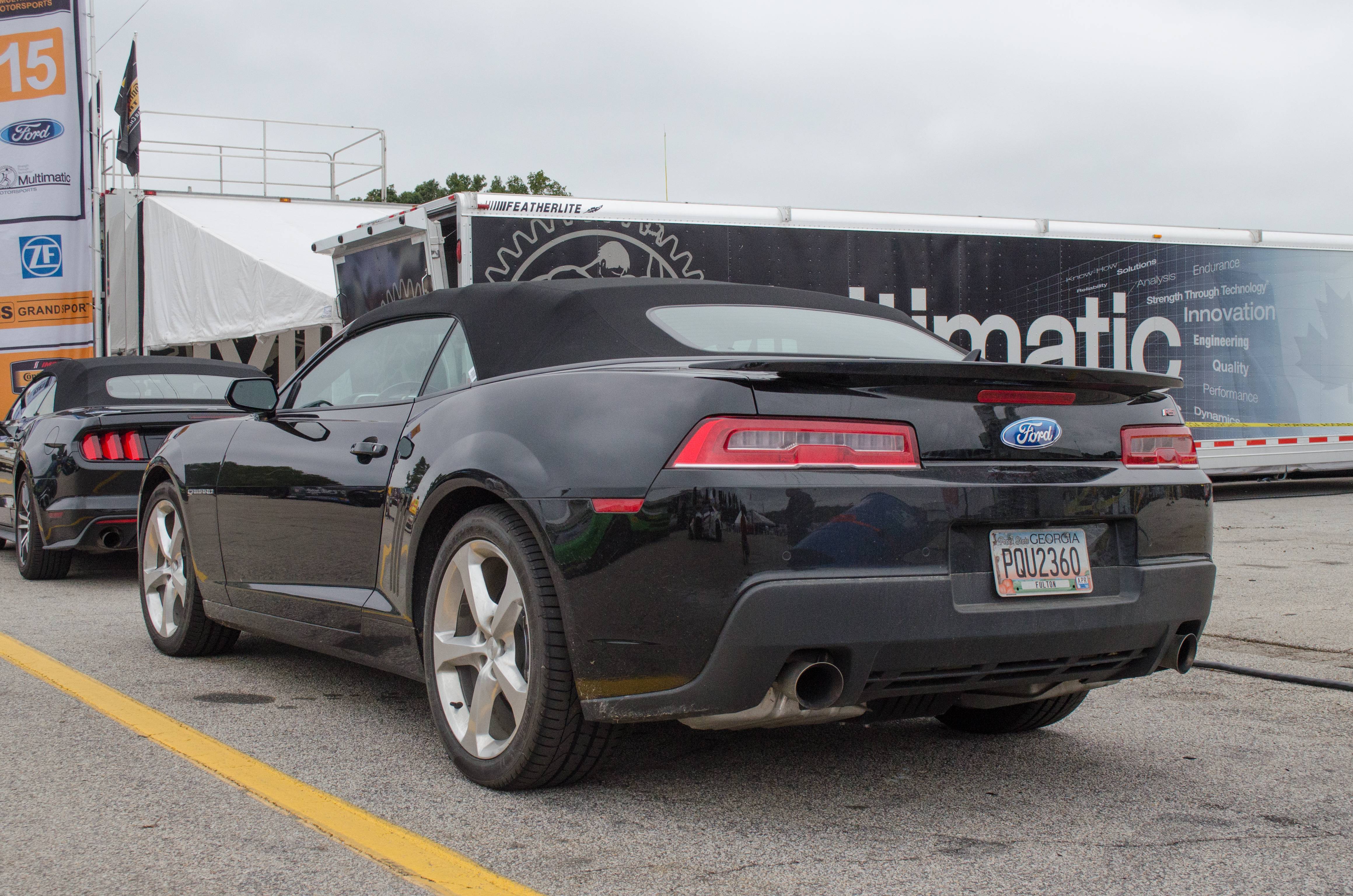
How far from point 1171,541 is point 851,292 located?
29.3 feet

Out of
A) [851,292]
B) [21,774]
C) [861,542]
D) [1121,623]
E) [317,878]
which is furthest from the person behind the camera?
[851,292]

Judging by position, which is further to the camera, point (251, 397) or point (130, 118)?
point (130, 118)

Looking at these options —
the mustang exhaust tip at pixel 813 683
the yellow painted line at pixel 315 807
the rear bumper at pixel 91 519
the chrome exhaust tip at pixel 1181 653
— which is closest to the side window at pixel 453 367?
the yellow painted line at pixel 315 807

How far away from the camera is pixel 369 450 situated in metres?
3.83

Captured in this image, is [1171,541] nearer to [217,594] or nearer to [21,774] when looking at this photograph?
[21,774]

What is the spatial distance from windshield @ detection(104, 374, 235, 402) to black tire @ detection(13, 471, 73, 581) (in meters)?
0.81

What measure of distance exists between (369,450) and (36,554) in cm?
528

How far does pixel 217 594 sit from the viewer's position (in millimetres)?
4801

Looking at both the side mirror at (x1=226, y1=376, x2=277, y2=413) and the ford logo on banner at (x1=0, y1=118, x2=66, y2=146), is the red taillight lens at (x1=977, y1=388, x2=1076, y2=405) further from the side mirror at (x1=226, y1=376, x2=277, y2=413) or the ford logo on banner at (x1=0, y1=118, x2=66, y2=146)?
the ford logo on banner at (x1=0, y1=118, x2=66, y2=146)

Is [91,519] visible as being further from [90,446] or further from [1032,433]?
[1032,433]

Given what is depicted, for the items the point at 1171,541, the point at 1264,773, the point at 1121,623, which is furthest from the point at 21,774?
the point at 1264,773

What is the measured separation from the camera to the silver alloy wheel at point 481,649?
10.3ft

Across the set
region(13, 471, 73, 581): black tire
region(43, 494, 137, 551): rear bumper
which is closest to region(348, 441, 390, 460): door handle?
region(43, 494, 137, 551): rear bumper

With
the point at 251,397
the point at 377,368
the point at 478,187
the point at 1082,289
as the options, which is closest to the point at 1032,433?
the point at 377,368
